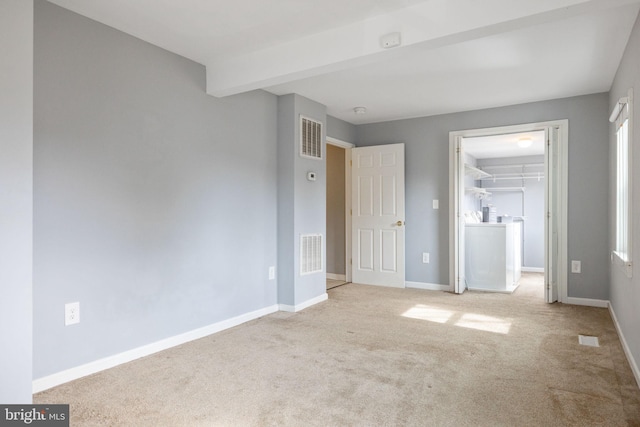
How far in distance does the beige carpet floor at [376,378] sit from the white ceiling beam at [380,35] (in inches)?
80.5

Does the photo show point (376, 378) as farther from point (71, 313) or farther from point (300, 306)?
point (71, 313)

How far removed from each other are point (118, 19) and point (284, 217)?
2.28m

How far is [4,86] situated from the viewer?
6.03 ft

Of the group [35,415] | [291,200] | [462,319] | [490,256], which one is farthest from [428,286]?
[35,415]

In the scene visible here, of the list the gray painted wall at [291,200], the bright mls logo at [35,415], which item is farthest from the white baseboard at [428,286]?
the bright mls logo at [35,415]

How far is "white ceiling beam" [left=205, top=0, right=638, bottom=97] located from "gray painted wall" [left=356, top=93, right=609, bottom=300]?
2.74 m

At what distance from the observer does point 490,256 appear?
5.16m

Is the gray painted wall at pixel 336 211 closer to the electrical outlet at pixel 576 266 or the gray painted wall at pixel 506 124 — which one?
the gray painted wall at pixel 506 124

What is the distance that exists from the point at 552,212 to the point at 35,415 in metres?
4.81

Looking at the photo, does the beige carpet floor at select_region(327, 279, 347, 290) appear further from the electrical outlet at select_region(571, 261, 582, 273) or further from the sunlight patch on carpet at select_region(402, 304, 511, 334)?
the electrical outlet at select_region(571, 261, 582, 273)

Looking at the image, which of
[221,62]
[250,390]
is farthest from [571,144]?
[250,390]

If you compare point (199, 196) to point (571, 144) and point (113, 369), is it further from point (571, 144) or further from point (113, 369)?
point (571, 144)

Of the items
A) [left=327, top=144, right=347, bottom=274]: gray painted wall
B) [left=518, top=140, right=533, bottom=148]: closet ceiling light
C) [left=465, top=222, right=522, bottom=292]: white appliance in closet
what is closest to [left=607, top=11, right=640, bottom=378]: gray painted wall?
[left=465, top=222, right=522, bottom=292]: white appliance in closet

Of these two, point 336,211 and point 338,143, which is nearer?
point 338,143
